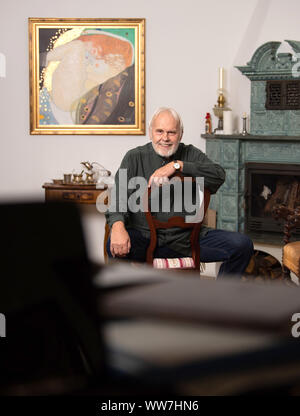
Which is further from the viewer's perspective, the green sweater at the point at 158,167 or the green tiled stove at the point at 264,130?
the green tiled stove at the point at 264,130

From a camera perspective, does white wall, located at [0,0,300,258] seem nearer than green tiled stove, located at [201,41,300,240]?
No

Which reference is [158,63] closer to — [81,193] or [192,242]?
[81,193]

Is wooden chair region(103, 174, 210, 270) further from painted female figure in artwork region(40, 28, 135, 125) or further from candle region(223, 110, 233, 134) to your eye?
painted female figure in artwork region(40, 28, 135, 125)

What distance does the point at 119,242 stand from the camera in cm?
254

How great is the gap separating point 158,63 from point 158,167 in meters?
2.61

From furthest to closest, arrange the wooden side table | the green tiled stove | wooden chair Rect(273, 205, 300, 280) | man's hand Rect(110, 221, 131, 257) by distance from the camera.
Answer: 1. the wooden side table
2. the green tiled stove
3. wooden chair Rect(273, 205, 300, 280)
4. man's hand Rect(110, 221, 131, 257)

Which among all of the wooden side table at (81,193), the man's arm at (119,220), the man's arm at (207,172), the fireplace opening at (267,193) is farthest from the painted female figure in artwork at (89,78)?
the man's arm at (207,172)

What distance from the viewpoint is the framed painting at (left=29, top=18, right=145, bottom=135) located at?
525 centimetres

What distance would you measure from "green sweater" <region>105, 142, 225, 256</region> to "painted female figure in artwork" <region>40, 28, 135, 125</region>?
8.05 feet

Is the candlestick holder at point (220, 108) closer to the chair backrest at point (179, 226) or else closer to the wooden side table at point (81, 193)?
the wooden side table at point (81, 193)

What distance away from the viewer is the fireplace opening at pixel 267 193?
4832 mm

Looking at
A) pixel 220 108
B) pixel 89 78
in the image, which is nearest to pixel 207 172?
pixel 220 108

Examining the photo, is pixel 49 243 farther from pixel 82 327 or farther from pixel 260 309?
pixel 260 309

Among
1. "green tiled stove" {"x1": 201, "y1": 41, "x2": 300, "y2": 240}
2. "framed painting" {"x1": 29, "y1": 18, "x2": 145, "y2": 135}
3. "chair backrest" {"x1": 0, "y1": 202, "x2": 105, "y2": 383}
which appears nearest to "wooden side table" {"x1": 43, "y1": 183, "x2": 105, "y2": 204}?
"framed painting" {"x1": 29, "y1": 18, "x2": 145, "y2": 135}
